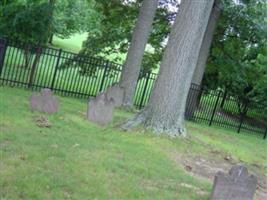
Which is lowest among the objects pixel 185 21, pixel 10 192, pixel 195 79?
pixel 10 192

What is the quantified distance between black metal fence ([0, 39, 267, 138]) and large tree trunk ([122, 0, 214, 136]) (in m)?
4.85

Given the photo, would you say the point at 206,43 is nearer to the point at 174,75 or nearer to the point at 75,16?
the point at 174,75

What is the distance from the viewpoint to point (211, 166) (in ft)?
30.4

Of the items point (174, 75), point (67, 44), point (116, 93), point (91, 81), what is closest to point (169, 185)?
point (174, 75)

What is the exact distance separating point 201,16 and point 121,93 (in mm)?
4583

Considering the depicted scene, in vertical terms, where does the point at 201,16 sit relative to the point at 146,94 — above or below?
above

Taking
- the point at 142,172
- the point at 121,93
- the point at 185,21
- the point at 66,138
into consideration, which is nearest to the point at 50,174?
the point at 142,172

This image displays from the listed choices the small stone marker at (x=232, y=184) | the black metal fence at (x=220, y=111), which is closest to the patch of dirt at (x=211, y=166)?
the small stone marker at (x=232, y=184)

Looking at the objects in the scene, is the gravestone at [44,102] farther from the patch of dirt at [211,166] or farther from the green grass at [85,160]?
the patch of dirt at [211,166]

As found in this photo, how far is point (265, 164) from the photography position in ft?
37.8

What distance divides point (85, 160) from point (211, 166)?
9.61ft

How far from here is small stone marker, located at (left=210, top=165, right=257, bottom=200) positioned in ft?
21.7

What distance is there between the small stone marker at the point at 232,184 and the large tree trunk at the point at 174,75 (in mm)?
3987

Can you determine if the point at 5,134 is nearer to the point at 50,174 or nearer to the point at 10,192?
the point at 50,174
